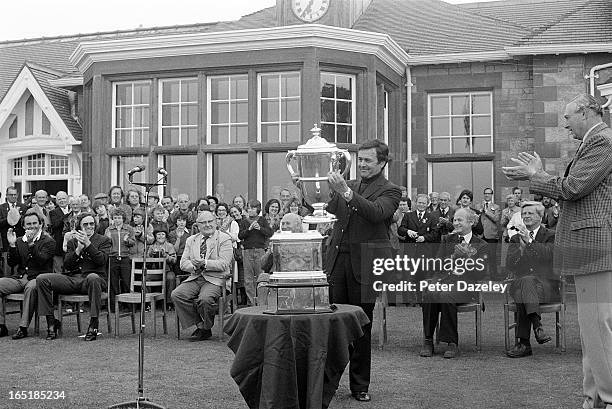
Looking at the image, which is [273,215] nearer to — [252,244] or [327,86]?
[252,244]

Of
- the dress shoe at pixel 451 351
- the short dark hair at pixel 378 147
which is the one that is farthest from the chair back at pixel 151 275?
the short dark hair at pixel 378 147

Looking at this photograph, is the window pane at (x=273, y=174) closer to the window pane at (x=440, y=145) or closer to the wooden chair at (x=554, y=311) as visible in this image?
the window pane at (x=440, y=145)

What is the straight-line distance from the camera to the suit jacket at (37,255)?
1019 centimetres

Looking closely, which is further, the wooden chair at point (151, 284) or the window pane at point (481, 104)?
the window pane at point (481, 104)

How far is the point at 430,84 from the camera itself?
17000 millimetres

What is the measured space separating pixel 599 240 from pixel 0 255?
29.9 feet

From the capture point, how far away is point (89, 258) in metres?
10.1

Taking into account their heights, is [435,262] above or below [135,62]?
below

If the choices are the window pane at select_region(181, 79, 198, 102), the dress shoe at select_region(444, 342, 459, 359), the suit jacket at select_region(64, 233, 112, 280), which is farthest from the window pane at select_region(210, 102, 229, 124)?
the dress shoe at select_region(444, 342, 459, 359)

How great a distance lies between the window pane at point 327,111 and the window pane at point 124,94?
162 inches

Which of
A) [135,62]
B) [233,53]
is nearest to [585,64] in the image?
[233,53]

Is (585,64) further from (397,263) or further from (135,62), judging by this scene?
(135,62)

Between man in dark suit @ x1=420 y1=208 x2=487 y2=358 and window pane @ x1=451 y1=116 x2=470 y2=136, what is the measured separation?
8.33 meters

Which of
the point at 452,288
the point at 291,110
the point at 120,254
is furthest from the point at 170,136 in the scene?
the point at 452,288
